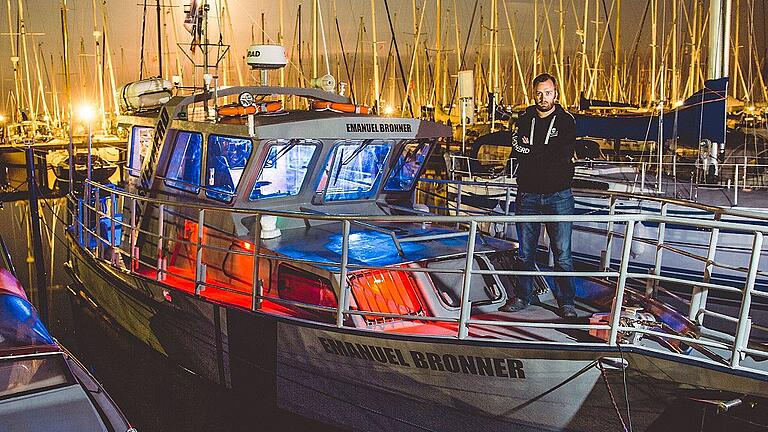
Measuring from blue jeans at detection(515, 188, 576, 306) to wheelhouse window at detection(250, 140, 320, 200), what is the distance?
2669mm

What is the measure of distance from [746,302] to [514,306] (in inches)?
101

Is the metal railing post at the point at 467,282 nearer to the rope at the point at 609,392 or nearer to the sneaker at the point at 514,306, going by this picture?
the rope at the point at 609,392

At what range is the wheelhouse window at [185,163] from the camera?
8.74 m

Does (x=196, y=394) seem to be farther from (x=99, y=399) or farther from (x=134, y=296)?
(x=99, y=399)

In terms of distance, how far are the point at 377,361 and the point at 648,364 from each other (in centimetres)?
234

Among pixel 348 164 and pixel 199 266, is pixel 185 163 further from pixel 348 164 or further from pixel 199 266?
pixel 348 164

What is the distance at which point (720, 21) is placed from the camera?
1356 centimetres

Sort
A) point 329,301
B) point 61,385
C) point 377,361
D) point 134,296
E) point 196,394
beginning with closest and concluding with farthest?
1. point 61,385
2. point 377,361
3. point 329,301
4. point 196,394
5. point 134,296

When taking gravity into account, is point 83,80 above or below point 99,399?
above

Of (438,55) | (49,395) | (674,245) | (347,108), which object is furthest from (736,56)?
(49,395)

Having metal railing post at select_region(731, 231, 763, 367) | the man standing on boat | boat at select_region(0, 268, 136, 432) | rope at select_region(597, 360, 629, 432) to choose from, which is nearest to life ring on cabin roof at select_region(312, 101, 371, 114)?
the man standing on boat

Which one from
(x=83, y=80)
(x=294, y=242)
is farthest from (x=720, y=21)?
(x=83, y=80)

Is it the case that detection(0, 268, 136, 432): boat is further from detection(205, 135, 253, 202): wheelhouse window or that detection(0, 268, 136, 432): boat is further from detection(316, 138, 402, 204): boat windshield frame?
detection(316, 138, 402, 204): boat windshield frame

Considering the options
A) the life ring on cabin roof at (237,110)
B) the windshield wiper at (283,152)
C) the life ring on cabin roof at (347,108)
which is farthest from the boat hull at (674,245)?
the life ring on cabin roof at (237,110)
